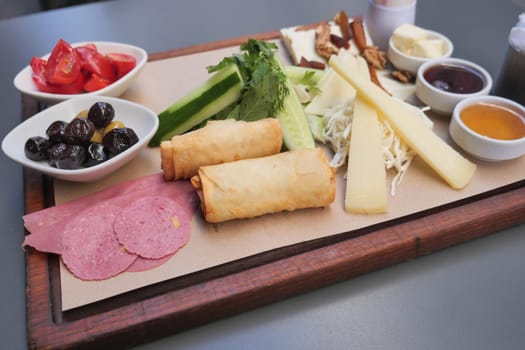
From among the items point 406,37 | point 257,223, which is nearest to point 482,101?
point 406,37

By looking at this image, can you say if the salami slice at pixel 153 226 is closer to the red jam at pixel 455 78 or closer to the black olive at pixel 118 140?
the black olive at pixel 118 140

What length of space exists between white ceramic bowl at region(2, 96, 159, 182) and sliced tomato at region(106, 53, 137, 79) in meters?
0.31

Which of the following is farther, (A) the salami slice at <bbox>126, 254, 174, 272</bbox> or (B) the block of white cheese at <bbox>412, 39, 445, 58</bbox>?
(B) the block of white cheese at <bbox>412, 39, 445, 58</bbox>

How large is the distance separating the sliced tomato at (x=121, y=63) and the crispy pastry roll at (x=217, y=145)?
64 cm

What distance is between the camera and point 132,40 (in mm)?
2779

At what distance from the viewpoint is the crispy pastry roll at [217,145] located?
1.68 metres

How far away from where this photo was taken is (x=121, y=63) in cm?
217

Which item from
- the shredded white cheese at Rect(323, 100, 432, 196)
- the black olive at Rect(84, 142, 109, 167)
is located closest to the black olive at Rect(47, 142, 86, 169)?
the black olive at Rect(84, 142, 109, 167)

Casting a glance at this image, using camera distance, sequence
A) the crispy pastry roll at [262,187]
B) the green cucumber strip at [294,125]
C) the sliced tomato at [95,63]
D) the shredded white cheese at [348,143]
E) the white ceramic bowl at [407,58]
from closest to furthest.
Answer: the crispy pastry roll at [262,187], the shredded white cheese at [348,143], the green cucumber strip at [294,125], the sliced tomato at [95,63], the white ceramic bowl at [407,58]

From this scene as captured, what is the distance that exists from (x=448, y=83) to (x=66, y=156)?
156cm

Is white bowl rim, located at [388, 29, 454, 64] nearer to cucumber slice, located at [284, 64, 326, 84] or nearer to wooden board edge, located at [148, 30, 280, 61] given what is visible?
cucumber slice, located at [284, 64, 326, 84]

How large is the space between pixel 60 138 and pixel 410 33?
1.61 meters

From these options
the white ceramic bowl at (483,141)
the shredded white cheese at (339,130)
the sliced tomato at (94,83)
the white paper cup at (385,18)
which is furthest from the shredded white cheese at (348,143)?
the sliced tomato at (94,83)

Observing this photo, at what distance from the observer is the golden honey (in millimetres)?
1778
